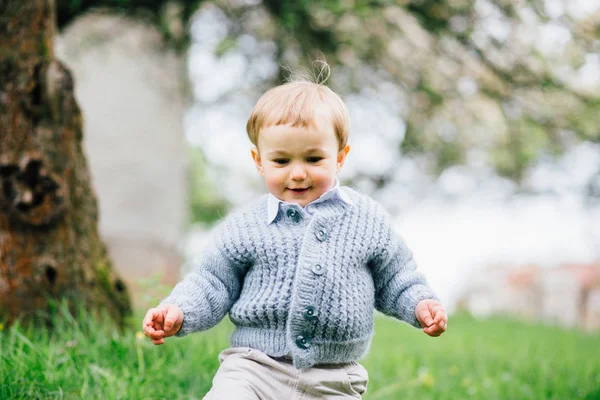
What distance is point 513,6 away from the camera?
5375mm

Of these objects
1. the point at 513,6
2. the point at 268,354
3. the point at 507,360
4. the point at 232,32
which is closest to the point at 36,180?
the point at 268,354

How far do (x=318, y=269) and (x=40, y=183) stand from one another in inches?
69.1

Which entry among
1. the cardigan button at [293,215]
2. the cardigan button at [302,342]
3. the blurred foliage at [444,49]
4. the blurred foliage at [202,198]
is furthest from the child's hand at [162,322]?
the blurred foliage at [202,198]

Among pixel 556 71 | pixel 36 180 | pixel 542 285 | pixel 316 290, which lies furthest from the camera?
pixel 542 285

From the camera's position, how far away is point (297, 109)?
7.13 feet

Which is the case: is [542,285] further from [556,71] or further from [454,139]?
[556,71]

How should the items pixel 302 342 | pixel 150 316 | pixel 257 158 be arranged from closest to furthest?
1. pixel 150 316
2. pixel 302 342
3. pixel 257 158

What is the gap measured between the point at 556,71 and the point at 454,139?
7.34ft

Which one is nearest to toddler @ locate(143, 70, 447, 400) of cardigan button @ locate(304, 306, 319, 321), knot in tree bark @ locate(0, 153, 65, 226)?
cardigan button @ locate(304, 306, 319, 321)

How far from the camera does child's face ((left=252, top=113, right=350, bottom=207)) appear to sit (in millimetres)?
2176

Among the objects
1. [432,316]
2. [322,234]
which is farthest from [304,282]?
[432,316]

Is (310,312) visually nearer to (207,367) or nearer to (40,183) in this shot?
(207,367)

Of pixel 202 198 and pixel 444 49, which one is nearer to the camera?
pixel 444 49

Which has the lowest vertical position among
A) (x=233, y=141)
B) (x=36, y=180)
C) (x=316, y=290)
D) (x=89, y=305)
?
(x=233, y=141)
